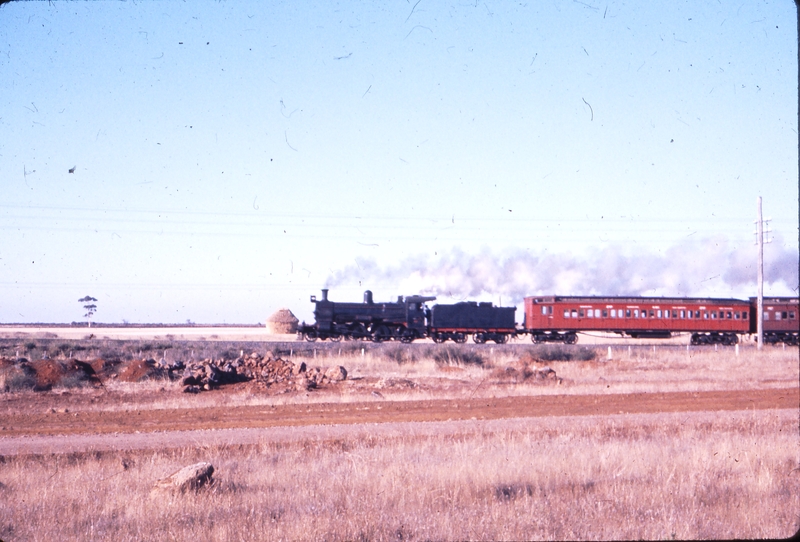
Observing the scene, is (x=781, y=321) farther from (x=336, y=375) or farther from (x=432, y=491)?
(x=432, y=491)

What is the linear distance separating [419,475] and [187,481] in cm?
349

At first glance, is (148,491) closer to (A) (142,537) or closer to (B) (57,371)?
(A) (142,537)

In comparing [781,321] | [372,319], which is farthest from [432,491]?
[781,321]

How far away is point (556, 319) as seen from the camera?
49125 millimetres

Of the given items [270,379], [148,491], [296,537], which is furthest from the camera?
[270,379]

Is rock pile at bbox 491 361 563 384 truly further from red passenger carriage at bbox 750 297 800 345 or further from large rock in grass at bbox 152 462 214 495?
red passenger carriage at bbox 750 297 800 345

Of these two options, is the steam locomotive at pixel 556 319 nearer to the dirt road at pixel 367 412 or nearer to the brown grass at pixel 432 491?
the dirt road at pixel 367 412

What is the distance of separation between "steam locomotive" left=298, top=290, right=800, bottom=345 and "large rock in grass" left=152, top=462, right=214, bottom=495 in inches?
1480

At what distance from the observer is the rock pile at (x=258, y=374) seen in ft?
84.2

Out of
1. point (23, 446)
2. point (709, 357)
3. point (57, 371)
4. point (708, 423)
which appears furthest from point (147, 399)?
point (709, 357)

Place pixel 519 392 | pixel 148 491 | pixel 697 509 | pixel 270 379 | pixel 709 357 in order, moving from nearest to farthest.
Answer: pixel 697 509, pixel 148 491, pixel 519 392, pixel 270 379, pixel 709 357

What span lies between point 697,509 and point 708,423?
874 centimetres

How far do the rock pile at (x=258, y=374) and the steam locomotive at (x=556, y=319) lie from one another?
1715 centimetres

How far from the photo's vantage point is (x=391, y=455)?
12094mm
